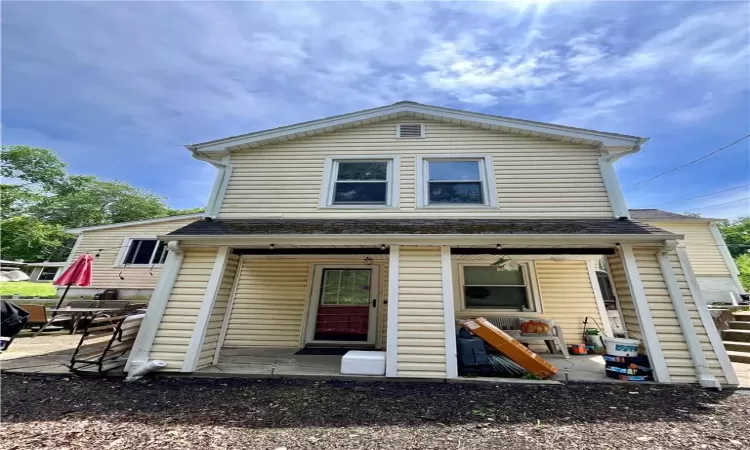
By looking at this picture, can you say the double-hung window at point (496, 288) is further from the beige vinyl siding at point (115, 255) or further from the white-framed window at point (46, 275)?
the white-framed window at point (46, 275)

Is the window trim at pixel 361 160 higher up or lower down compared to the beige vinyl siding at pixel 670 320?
higher up

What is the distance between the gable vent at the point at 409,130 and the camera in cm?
661

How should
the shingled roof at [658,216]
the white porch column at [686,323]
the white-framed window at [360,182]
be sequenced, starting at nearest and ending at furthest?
1. the white porch column at [686,323]
2. the white-framed window at [360,182]
3. the shingled roof at [658,216]

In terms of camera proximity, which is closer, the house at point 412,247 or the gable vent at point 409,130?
the house at point 412,247

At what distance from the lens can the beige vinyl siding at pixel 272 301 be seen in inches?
262

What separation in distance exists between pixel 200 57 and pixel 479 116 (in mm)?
7044

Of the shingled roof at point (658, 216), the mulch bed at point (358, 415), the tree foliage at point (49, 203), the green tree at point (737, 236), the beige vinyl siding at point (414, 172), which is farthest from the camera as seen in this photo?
the green tree at point (737, 236)

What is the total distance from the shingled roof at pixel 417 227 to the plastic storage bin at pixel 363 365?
6.76 feet

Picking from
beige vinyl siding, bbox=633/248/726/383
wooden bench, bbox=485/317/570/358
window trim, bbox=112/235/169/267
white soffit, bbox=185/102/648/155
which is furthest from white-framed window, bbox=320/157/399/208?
window trim, bbox=112/235/169/267

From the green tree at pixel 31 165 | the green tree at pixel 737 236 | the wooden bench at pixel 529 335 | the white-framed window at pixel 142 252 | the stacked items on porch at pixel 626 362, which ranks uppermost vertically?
the green tree at pixel 31 165

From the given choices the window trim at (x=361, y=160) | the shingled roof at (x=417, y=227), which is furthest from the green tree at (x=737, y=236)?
the window trim at (x=361, y=160)

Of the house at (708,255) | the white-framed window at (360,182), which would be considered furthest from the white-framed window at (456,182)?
the house at (708,255)

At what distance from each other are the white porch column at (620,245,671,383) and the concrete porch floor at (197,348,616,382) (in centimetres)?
68

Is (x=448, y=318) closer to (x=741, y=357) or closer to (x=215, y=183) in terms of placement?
(x=215, y=183)
